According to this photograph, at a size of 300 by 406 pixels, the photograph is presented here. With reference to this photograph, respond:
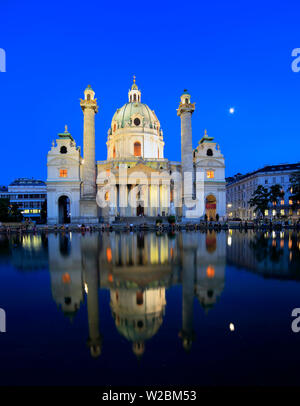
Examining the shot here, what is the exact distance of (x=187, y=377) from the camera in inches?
169

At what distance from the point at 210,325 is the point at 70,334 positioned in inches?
114

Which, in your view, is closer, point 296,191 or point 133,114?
point 296,191

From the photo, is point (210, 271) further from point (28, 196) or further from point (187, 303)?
point (28, 196)

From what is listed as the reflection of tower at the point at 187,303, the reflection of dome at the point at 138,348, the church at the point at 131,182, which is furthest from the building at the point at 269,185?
the reflection of dome at the point at 138,348

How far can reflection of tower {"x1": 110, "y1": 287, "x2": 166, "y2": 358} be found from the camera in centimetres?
581

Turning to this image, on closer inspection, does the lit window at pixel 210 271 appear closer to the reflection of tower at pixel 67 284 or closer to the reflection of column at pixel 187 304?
the reflection of column at pixel 187 304

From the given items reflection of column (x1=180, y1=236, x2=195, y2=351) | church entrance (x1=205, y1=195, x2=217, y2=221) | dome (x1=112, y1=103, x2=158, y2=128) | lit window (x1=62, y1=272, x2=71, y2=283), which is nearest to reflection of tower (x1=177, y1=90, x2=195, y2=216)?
church entrance (x1=205, y1=195, x2=217, y2=221)

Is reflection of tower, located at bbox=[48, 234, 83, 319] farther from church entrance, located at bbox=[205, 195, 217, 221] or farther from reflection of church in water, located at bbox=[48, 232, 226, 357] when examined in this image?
church entrance, located at bbox=[205, 195, 217, 221]

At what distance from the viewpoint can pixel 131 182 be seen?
204ft

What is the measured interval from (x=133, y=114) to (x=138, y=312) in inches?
2813

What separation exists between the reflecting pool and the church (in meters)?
46.3

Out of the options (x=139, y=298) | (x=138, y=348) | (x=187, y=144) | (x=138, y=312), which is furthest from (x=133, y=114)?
(x=138, y=348)

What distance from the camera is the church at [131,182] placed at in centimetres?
6078
